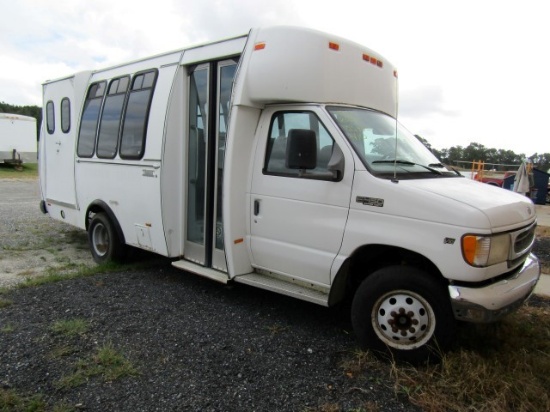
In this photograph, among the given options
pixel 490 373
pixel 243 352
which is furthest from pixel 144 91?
pixel 490 373

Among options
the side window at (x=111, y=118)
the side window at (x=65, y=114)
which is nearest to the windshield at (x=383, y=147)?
the side window at (x=111, y=118)

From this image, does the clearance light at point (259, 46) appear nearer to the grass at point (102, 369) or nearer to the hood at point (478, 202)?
the hood at point (478, 202)

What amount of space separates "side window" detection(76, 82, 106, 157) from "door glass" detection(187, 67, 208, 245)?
1.90 m

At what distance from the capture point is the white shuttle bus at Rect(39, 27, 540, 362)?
10.9 ft

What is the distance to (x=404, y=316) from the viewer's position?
3.48 meters

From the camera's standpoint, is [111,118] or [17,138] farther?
[17,138]

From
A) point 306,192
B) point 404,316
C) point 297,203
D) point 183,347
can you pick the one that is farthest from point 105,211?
point 404,316

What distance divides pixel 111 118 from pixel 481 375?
536 centimetres

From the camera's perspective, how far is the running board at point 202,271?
4.70 meters

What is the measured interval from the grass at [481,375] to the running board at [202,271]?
5.51ft

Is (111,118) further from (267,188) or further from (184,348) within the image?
(184,348)

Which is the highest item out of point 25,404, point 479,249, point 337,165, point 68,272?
point 337,165

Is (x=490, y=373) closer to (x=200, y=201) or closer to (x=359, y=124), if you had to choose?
(x=359, y=124)

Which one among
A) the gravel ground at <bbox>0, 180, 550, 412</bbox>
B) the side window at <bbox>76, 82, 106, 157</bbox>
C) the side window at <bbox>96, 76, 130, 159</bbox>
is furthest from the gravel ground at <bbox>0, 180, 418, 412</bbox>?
the side window at <bbox>76, 82, 106, 157</bbox>
